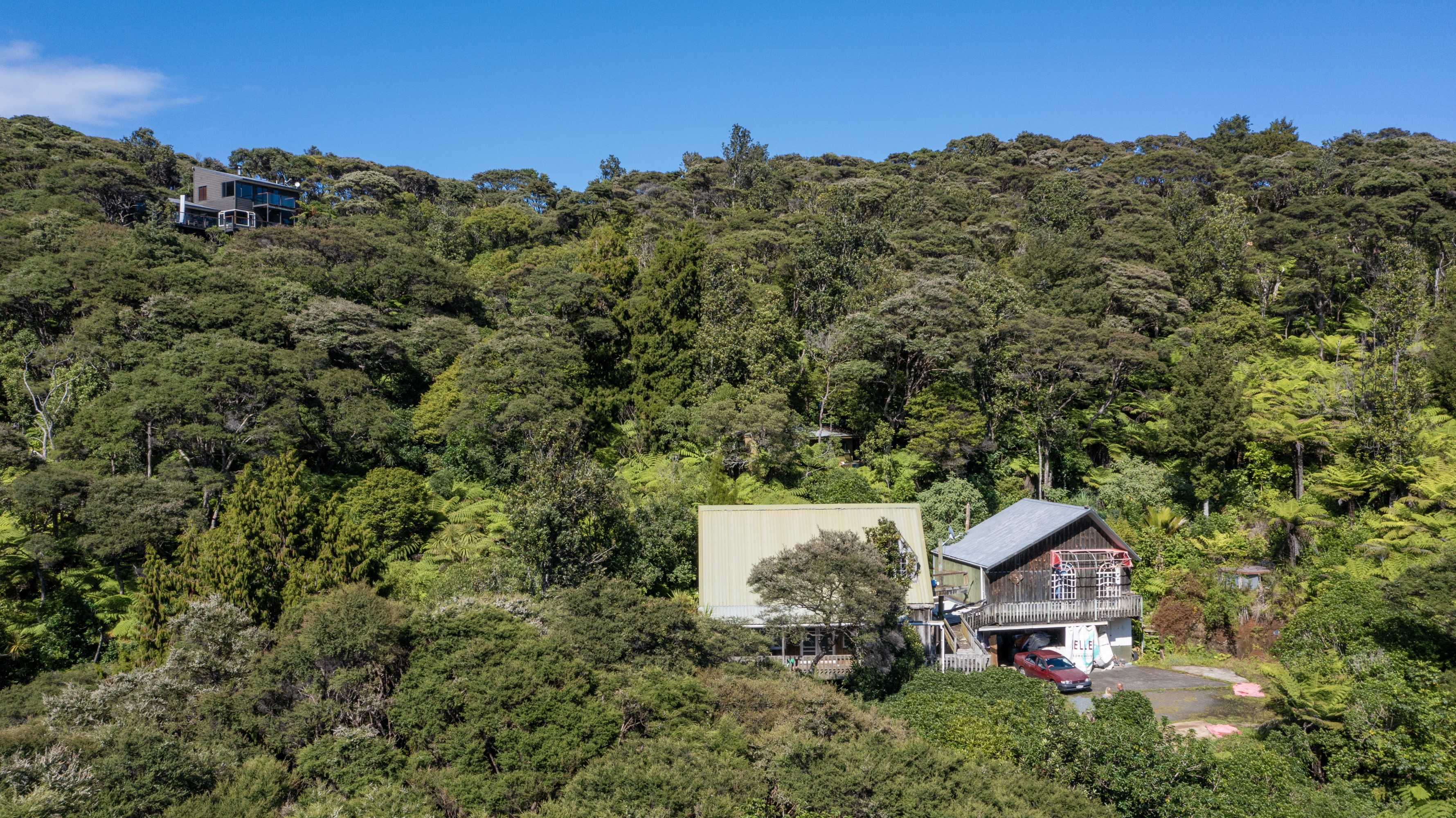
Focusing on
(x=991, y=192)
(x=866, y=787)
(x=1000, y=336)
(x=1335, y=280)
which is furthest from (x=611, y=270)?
(x=991, y=192)

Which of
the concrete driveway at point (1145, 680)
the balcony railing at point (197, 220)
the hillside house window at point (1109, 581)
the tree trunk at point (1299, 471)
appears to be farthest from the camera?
the balcony railing at point (197, 220)

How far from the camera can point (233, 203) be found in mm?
54719

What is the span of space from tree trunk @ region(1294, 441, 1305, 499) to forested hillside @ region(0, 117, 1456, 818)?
0.64ft

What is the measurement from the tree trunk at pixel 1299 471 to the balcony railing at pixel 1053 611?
28.4ft

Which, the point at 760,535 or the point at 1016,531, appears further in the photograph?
the point at 1016,531

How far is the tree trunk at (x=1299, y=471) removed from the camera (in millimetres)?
27531

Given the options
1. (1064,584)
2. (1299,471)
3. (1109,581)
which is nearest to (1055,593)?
(1064,584)

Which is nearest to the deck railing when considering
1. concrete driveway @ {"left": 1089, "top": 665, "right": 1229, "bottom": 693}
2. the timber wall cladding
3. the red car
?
the red car

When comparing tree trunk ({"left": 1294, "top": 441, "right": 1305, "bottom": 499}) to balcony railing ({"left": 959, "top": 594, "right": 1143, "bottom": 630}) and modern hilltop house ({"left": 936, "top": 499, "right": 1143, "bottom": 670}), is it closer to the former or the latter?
modern hilltop house ({"left": 936, "top": 499, "right": 1143, "bottom": 670})

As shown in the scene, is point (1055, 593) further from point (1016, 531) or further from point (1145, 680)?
point (1145, 680)

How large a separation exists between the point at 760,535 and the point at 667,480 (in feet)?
20.4

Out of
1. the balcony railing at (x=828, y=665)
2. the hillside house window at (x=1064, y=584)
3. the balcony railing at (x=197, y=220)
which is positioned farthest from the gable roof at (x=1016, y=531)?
the balcony railing at (x=197, y=220)

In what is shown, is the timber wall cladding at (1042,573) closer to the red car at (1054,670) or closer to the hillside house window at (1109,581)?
the hillside house window at (1109,581)

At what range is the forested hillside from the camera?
13258 mm
